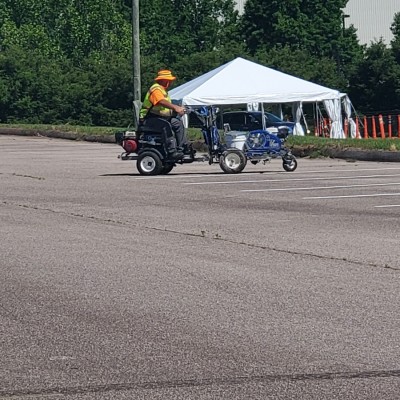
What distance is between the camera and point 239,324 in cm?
852

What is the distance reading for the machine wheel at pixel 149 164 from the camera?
23.3 meters

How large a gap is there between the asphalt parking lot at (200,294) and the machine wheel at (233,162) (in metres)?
4.41

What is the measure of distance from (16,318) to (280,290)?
217 centimetres

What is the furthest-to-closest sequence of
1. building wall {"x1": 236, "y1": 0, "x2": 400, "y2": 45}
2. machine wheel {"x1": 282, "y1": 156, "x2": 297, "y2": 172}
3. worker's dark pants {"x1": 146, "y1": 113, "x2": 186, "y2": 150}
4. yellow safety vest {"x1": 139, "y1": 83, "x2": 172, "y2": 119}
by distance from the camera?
1. building wall {"x1": 236, "y1": 0, "x2": 400, "y2": 45}
2. machine wheel {"x1": 282, "y1": 156, "x2": 297, "y2": 172}
3. worker's dark pants {"x1": 146, "y1": 113, "x2": 186, "y2": 150}
4. yellow safety vest {"x1": 139, "y1": 83, "x2": 172, "y2": 119}

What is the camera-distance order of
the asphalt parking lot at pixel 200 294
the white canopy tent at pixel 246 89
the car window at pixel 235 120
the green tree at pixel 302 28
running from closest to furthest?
1. the asphalt parking lot at pixel 200 294
2. the car window at pixel 235 120
3. the white canopy tent at pixel 246 89
4. the green tree at pixel 302 28

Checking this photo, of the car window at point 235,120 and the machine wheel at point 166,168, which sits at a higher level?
the car window at point 235,120

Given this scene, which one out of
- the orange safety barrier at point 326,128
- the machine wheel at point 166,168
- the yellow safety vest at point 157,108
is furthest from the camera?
the orange safety barrier at point 326,128

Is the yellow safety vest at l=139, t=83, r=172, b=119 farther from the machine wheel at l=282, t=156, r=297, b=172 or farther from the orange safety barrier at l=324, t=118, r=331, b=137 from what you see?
the orange safety barrier at l=324, t=118, r=331, b=137

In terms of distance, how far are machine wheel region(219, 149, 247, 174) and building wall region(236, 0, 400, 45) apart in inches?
2384

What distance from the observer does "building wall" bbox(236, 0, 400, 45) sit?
8419 cm

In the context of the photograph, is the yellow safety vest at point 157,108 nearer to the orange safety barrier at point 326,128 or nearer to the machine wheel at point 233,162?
the machine wheel at point 233,162

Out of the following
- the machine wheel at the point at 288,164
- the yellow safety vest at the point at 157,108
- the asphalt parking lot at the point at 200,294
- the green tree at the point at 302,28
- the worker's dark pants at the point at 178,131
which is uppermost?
the green tree at the point at 302,28

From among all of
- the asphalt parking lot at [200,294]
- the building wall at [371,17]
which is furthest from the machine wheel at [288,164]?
the building wall at [371,17]

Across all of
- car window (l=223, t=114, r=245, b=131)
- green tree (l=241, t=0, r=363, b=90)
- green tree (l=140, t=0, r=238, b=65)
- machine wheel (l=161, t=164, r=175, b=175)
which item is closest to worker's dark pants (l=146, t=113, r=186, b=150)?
machine wheel (l=161, t=164, r=175, b=175)
